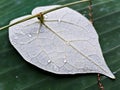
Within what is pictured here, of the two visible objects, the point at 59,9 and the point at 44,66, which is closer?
the point at 44,66

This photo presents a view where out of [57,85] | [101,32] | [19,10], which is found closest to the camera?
[57,85]

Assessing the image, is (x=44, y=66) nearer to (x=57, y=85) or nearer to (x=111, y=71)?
(x=57, y=85)

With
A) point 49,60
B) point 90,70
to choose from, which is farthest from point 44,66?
point 90,70
